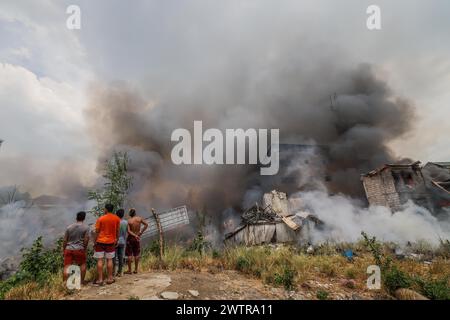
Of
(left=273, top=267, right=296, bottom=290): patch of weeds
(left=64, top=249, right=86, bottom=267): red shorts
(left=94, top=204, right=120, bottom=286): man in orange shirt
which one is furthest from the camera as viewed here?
(left=273, top=267, right=296, bottom=290): patch of weeds

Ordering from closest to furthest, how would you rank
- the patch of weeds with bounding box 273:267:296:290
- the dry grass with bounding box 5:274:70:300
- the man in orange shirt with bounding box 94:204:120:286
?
1. the dry grass with bounding box 5:274:70:300
2. the man in orange shirt with bounding box 94:204:120:286
3. the patch of weeds with bounding box 273:267:296:290

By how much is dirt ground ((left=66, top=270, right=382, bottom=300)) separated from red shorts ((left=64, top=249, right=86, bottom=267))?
0.63 meters

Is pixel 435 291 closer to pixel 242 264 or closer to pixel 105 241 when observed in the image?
pixel 242 264

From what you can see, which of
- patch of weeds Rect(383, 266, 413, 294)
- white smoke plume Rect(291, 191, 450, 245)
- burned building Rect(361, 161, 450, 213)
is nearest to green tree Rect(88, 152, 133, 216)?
patch of weeds Rect(383, 266, 413, 294)

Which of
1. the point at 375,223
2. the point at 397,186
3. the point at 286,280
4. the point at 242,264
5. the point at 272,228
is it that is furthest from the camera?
the point at 397,186

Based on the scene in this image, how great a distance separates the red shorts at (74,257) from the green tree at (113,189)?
3528 millimetres

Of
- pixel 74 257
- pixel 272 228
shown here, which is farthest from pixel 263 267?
pixel 272 228

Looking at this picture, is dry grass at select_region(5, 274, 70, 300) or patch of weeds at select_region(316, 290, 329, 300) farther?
patch of weeds at select_region(316, 290, 329, 300)

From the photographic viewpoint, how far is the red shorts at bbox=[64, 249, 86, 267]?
18.2 ft

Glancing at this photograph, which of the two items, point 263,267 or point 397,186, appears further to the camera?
point 397,186

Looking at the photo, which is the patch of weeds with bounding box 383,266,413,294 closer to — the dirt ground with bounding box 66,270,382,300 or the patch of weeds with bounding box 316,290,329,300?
the dirt ground with bounding box 66,270,382,300

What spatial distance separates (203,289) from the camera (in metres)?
5.59

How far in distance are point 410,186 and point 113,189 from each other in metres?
26.1
